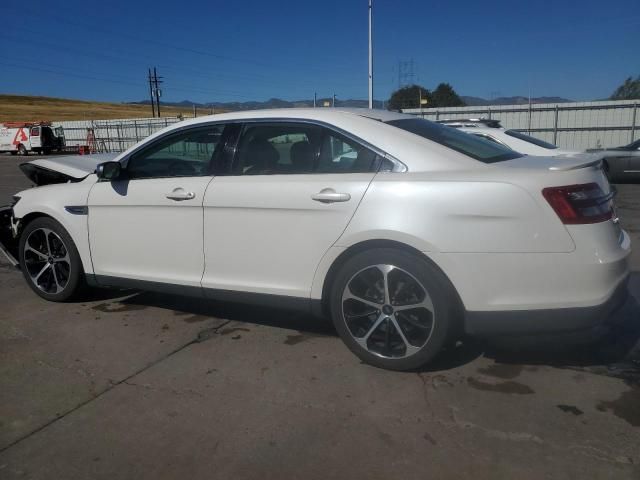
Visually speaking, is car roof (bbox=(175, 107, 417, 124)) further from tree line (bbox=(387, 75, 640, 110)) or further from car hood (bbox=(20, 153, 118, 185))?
tree line (bbox=(387, 75, 640, 110))

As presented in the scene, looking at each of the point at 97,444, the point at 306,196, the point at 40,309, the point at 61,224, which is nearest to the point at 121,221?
the point at 61,224

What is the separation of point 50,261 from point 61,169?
0.80 m

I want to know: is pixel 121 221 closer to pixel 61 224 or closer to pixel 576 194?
pixel 61 224

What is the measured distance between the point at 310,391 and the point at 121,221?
204 cm

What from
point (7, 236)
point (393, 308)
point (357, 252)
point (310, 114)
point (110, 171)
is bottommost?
point (393, 308)

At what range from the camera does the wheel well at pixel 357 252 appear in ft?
9.90

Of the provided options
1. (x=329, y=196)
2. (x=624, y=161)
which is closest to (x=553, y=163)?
(x=329, y=196)

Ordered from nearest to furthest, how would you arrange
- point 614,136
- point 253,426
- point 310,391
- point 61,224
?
point 253,426 < point 310,391 < point 61,224 < point 614,136

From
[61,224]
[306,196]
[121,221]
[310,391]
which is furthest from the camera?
[61,224]

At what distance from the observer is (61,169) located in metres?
4.68

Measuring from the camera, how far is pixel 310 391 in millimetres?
3066

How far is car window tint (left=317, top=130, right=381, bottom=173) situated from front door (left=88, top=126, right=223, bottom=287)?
0.85 meters

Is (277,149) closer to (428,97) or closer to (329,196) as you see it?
(329,196)

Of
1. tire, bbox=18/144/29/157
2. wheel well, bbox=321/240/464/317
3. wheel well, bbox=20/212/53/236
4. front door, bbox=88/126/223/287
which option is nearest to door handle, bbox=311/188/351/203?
wheel well, bbox=321/240/464/317
